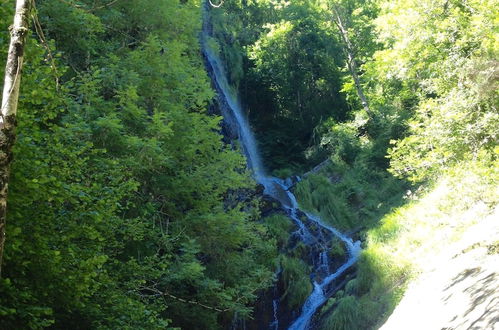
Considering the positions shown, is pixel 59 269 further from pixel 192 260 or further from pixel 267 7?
pixel 267 7

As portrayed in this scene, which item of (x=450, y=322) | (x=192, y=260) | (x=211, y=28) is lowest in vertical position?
(x=450, y=322)

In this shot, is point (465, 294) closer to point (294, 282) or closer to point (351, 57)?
point (294, 282)

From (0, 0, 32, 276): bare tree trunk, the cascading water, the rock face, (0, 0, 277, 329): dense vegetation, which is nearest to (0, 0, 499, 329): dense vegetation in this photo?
(0, 0, 277, 329): dense vegetation

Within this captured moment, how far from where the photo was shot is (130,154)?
331 inches

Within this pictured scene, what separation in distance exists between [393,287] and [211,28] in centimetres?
1757

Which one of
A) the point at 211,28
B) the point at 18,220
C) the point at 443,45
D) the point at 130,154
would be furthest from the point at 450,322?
the point at 211,28

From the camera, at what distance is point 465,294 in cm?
384

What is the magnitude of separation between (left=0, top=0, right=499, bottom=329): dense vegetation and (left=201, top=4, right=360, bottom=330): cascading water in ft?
1.56

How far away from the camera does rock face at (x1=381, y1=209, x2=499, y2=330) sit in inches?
127

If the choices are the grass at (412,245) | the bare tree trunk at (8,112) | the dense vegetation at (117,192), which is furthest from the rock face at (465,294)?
the bare tree trunk at (8,112)

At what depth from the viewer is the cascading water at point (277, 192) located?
12109 millimetres

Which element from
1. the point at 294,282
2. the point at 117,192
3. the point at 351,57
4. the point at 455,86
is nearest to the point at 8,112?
the point at 117,192

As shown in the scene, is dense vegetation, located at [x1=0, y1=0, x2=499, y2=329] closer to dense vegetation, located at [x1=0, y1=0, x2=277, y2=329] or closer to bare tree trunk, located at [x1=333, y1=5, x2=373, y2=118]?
dense vegetation, located at [x1=0, y1=0, x2=277, y2=329]

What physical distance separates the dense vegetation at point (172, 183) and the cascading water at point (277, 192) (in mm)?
474
